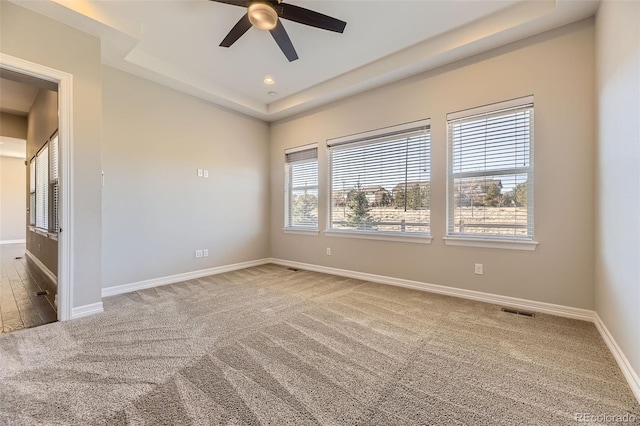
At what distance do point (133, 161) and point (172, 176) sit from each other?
530 millimetres

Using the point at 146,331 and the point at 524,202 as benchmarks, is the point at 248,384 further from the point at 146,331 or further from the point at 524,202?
the point at 524,202

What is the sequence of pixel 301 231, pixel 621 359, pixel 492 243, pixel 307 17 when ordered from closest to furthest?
1. pixel 621 359
2. pixel 307 17
3. pixel 492 243
4. pixel 301 231

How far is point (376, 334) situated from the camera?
230 centimetres

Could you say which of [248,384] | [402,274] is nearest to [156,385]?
[248,384]

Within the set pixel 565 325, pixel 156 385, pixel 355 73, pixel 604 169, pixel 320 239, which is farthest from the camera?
pixel 320 239

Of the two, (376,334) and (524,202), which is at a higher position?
(524,202)

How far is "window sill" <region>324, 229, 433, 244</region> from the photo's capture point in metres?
3.53

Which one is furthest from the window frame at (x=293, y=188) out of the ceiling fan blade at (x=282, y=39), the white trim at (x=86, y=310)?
the white trim at (x=86, y=310)

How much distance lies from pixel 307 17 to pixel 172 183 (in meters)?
2.99

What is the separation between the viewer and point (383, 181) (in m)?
4.02

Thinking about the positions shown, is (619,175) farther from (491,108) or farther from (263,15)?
(263,15)

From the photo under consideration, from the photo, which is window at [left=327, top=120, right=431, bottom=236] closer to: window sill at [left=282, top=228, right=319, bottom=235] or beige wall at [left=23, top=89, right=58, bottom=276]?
window sill at [left=282, top=228, right=319, bottom=235]

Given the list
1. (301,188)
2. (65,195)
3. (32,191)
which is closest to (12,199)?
(32,191)

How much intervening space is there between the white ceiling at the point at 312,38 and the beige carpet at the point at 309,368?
292cm
